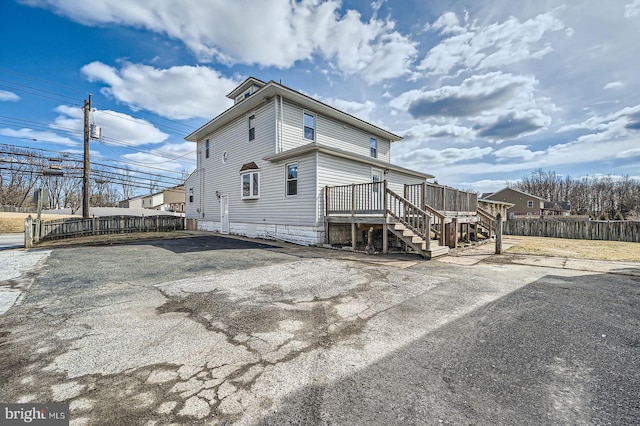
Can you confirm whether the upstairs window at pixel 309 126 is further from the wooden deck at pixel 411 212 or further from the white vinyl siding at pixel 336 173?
the wooden deck at pixel 411 212

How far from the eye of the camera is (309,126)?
42.3 ft

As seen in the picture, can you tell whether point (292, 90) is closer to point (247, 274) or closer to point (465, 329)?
point (247, 274)

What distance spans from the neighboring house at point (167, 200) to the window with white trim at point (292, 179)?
127 ft

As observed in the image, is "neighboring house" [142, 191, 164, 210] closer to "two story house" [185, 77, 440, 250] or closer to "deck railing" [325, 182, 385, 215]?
"two story house" [185, 77, 440, 250]

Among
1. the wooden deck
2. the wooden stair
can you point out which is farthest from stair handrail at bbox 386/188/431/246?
the wooden stair

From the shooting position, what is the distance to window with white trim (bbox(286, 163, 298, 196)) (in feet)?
36.7

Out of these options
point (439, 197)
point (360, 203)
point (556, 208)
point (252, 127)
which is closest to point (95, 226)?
point (252, 127)

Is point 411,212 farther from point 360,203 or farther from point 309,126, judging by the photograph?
point 309,126

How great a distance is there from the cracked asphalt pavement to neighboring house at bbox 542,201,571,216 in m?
58.9

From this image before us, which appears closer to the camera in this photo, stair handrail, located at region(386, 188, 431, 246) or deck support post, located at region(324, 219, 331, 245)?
stair handrail, located at region(386, 188, 431, 246)

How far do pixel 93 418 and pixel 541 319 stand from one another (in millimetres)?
4636

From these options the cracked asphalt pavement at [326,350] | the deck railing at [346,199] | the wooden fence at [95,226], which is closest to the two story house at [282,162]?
the deck railing at [346,199]

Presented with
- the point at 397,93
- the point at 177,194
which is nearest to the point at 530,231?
the point at 397,93

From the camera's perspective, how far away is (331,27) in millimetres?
10250
